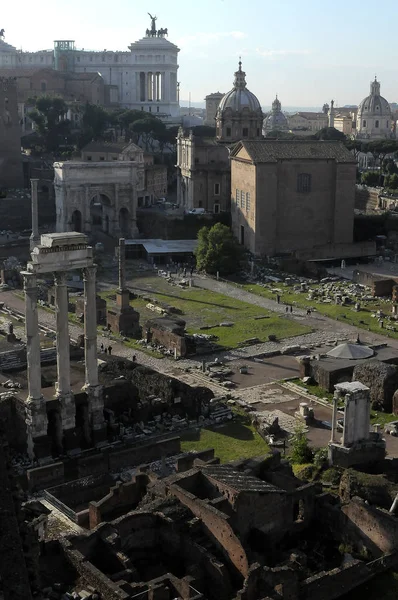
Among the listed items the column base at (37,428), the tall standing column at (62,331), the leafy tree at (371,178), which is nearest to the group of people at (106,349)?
the tall standing column at (62,331)

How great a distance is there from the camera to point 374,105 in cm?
11806

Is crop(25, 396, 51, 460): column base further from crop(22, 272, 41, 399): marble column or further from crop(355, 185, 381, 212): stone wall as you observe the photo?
crop(355, 185, 381, 212): stone wall

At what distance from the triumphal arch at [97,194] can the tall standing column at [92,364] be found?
109 ft

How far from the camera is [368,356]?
31.0m

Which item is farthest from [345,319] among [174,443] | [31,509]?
[31,509]

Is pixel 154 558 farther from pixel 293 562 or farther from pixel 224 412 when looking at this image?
pixel 224 412

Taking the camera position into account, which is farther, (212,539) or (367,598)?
(212,539)

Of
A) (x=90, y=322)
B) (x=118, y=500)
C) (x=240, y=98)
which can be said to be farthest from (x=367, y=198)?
(x=118, y=500)

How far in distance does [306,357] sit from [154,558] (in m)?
14.5

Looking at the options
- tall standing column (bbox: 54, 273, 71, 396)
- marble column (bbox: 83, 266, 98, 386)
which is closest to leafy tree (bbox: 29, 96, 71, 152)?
marble column (bbox: 83, 266, 98, 386)

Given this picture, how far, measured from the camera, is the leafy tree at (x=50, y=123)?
7319 cm

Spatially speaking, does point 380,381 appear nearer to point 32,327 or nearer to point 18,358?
point 32,327

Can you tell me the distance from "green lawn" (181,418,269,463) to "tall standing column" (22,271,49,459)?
394 centimetres

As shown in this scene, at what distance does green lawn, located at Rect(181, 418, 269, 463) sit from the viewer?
23730 mm
